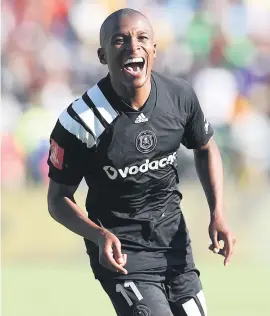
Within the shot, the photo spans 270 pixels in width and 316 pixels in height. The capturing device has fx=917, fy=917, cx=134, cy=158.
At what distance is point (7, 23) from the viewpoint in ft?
37.2

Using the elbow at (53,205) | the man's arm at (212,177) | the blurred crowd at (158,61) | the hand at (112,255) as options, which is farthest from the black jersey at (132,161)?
the blurred crowd at (158,61)

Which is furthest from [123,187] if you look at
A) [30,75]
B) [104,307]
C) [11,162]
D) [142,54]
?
[30,75]

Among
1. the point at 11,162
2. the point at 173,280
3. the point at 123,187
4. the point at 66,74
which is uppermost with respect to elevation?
the point at 66,74

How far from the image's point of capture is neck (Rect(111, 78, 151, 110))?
15.1 ft

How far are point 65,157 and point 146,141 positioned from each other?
0.41 m

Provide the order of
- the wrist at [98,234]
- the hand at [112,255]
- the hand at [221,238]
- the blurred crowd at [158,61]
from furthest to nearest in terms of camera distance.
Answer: the blurred crowd at [158,61] → the hand at [221,238] → the wrist at [98,234] → the hand at [112,255]

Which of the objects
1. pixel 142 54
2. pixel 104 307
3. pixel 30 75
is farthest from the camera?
pixel 30 75

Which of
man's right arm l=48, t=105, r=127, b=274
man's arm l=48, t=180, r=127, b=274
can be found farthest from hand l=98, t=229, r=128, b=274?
man's right arm l=48, t=105, r=127, b=274

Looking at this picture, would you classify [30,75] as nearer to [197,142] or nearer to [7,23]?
[7,23]

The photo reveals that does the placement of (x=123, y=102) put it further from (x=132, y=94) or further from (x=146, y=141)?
(x=146, y=141)

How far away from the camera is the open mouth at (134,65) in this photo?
176 inches

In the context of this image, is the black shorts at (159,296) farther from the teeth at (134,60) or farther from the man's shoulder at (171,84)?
the teeth at (134,60)

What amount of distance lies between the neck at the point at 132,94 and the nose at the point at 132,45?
0.21m

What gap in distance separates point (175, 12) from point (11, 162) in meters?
2.80
